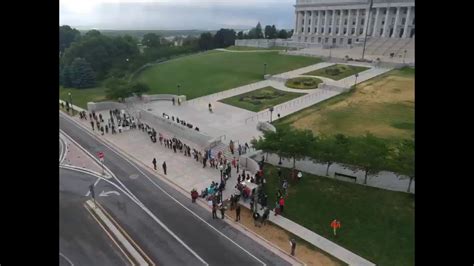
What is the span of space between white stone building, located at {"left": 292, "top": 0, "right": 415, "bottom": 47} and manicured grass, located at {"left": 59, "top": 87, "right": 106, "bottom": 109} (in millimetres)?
61061

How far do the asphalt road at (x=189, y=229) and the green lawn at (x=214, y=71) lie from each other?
2550 cm

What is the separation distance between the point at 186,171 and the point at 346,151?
1184 centimetres

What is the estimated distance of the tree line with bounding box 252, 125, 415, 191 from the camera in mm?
21228

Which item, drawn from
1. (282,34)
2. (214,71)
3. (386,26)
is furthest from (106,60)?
(386,26)

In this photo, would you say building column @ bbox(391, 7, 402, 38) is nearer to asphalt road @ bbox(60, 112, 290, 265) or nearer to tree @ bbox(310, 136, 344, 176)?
tree @ bbox(310, 136, 344, 176)

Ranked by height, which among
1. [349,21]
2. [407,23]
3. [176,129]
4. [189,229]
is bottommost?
[189,229]

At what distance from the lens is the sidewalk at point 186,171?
16.9m

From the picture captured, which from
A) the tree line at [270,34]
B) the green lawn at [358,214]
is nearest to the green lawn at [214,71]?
the green lawn at [358,214]

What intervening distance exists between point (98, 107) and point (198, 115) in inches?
547

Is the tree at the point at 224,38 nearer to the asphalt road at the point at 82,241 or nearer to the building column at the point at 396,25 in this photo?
the building column at the point at 396,25

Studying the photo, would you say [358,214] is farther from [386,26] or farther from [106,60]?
[386,26]

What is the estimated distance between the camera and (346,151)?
2275 cm

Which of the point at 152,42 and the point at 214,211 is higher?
the point at 152,42
